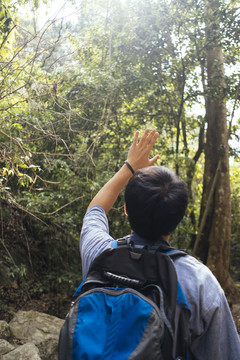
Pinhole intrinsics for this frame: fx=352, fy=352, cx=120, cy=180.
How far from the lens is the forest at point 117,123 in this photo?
623 cm

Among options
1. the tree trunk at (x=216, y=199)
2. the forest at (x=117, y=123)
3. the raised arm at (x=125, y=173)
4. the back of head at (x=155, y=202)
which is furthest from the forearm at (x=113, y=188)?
the tree trunk at (x=216, y=199)

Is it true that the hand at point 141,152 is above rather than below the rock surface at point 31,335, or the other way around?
above

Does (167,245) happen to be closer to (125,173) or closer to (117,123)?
(125,173)

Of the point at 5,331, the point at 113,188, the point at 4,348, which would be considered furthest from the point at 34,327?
the point at 113,188

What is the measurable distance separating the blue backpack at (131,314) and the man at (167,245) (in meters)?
0.05

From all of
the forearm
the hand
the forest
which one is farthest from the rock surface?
the hand

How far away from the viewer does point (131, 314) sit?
1126mm

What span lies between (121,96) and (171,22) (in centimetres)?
181

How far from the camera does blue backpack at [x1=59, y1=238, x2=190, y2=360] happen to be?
3.55ft

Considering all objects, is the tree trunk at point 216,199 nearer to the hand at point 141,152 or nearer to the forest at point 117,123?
the forest at point 117,123

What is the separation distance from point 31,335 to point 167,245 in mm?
4303

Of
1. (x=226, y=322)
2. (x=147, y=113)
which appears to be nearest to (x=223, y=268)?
(x=147, y=113)

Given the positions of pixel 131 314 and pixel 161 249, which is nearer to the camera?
pixel 131 314

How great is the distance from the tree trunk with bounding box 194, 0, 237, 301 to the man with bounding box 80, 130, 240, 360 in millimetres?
6607
